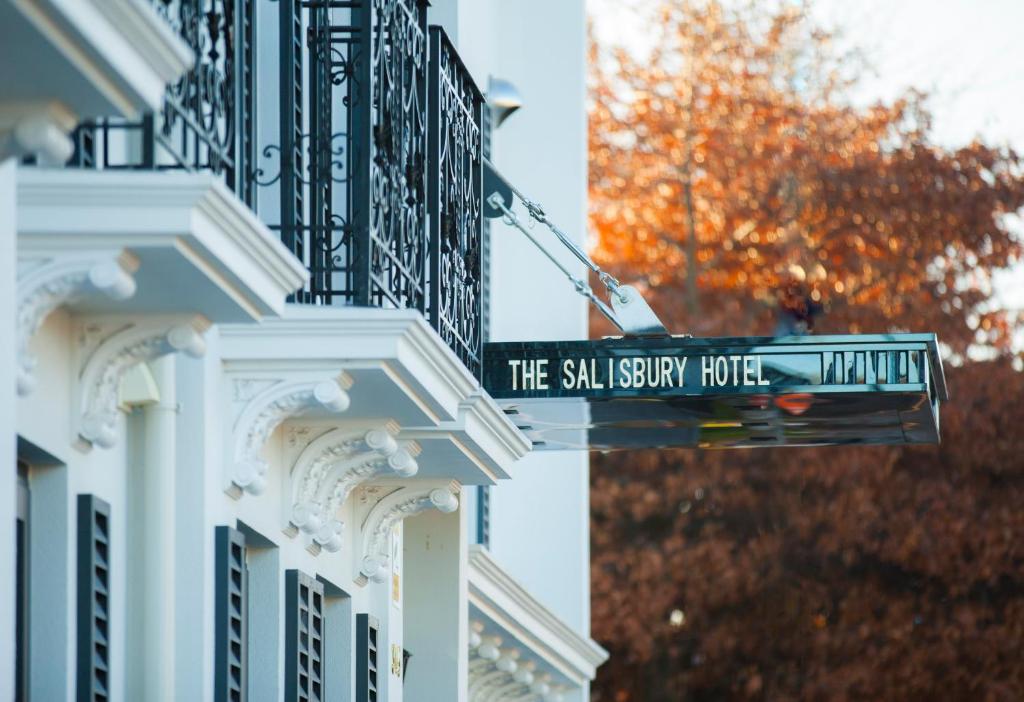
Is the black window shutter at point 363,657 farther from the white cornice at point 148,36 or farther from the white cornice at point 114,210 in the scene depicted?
the white cornice at point 148,36

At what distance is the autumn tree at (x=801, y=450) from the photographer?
32562 millimetres

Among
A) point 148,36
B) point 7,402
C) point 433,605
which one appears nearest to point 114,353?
point 7,402

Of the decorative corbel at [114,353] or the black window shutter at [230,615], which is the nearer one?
the decorative corbel at [114,353]

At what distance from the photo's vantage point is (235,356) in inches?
379

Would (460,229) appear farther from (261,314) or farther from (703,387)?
(261,314)

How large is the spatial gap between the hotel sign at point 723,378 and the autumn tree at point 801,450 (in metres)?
18.1

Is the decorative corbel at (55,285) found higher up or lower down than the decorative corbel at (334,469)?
lower down

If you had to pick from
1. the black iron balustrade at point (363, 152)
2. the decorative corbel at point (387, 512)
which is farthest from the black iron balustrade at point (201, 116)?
the decorative corbel at point (387, 512)

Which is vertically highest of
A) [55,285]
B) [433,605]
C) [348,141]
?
[348,141]

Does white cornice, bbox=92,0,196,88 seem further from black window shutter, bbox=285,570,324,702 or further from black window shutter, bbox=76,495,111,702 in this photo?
black window shutter, bbox=285,570,324,702

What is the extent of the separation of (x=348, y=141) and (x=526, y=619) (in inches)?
296

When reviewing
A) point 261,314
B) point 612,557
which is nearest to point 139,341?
point 261,314

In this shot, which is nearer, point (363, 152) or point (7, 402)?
point (7, 402)

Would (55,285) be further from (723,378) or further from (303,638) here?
(723,378)
